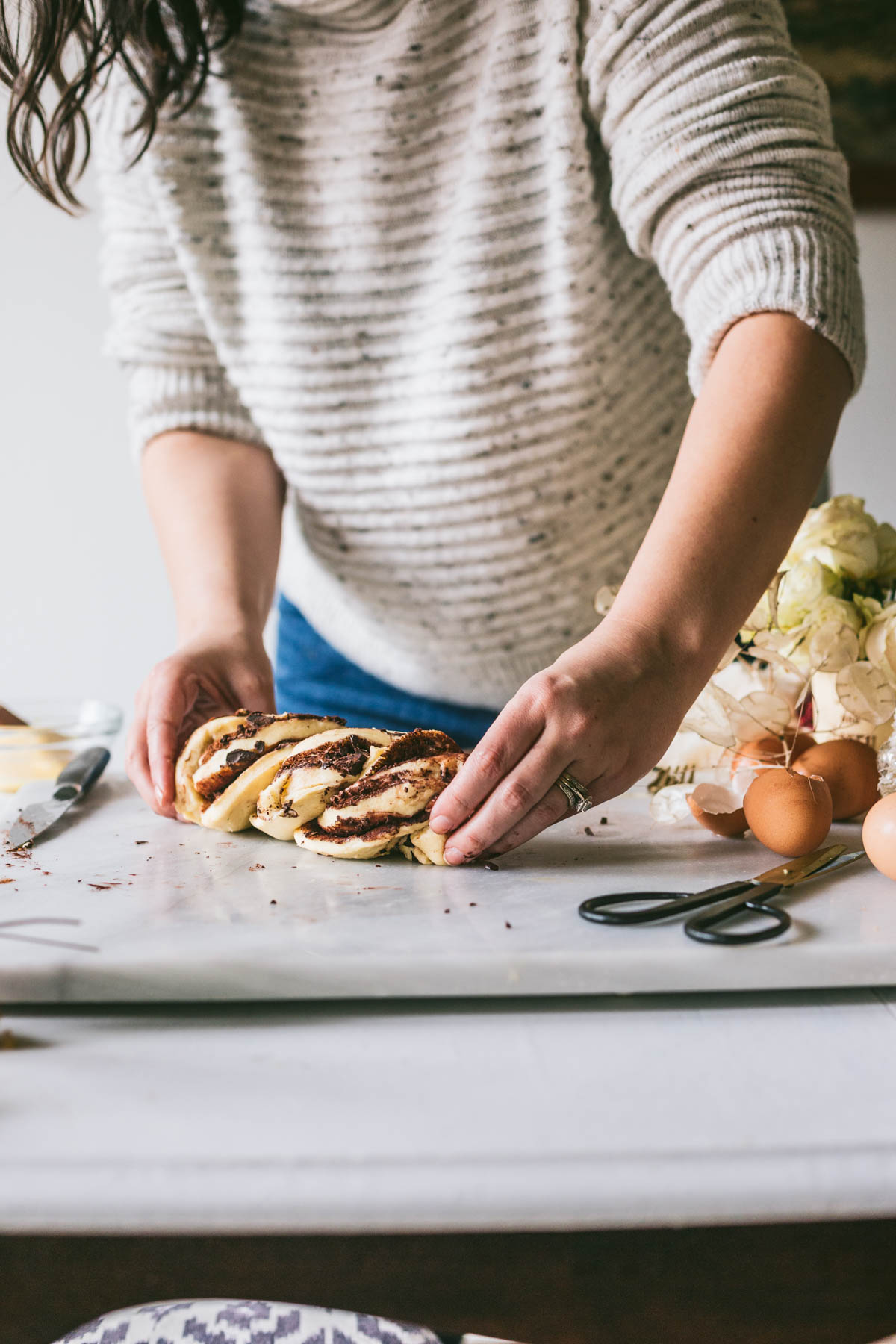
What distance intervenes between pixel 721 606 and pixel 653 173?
42 cm

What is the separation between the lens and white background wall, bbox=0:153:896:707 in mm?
2199

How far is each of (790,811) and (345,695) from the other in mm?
731

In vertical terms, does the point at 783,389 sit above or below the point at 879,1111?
above

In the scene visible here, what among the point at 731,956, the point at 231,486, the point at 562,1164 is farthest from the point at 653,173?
the point at 562,1164

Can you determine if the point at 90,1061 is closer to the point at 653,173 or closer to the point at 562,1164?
the point at 562,1164

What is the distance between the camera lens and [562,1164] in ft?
1.36

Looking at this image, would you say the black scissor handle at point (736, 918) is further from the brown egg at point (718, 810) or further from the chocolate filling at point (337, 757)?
the chocolate filling at point (337, 757)

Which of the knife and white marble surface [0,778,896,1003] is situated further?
the knife

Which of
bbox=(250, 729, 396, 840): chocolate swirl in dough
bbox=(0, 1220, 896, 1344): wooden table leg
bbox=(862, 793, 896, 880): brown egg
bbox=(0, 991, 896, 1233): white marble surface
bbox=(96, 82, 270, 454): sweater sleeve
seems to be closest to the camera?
bbox=(0, 991, 896, 1233): white marble surface

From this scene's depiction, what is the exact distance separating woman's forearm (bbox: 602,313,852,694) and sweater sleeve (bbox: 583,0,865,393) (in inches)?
1.3

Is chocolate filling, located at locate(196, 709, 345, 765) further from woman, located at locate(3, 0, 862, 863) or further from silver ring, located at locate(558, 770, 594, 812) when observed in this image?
silver ring, located at locate(558, 770, 594, 812)

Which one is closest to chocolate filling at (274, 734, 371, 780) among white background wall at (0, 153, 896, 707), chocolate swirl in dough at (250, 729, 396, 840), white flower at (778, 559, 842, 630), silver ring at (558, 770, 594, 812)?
Result: chocolate swirl in dough at (250, 729, 396, 840)

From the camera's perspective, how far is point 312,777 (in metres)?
0.75

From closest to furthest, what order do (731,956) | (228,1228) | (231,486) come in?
(228,1228)
(731,956)
(231,486)
